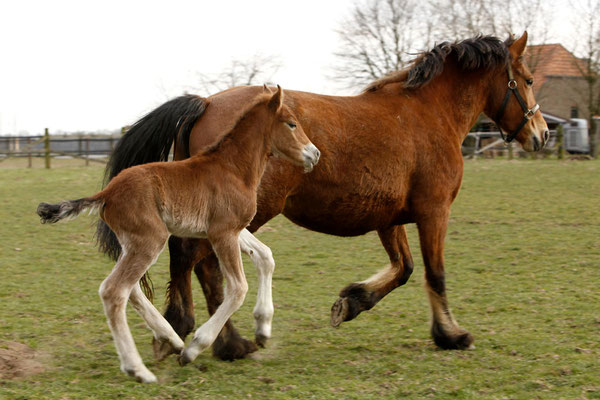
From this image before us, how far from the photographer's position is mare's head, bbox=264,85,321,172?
4.62 m

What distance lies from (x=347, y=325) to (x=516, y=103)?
8.01 ft

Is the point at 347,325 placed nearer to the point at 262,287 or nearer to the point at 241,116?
the point at 262,287

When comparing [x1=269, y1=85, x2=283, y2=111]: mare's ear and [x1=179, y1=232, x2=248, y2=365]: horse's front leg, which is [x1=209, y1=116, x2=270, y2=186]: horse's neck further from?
[x1=179, y1=232, x2=248, y2=365]: horse's front leg

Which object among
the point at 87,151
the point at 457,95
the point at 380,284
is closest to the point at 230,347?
the point at 380,284

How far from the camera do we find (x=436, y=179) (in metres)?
5.35

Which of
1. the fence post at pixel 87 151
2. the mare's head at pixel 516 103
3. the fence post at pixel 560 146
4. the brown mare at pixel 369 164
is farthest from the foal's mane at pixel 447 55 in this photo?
A: the fence post at pixel 87 151

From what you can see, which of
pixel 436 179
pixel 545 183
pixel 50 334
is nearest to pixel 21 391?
pixel 50 334

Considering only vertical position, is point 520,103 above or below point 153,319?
above

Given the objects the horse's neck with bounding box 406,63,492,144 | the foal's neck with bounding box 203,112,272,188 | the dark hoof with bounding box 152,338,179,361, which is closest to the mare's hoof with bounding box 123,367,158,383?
the dark hoof with bounding box 152,338,179,361

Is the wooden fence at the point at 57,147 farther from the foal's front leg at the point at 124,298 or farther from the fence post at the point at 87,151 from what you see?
the foal's front leg at the point at 124,298

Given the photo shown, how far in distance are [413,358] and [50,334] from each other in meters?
2.70

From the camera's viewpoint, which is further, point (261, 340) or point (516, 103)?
point (516, 103)

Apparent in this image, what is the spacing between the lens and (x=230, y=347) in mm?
4742

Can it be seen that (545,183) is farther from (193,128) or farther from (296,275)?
(193,128)
